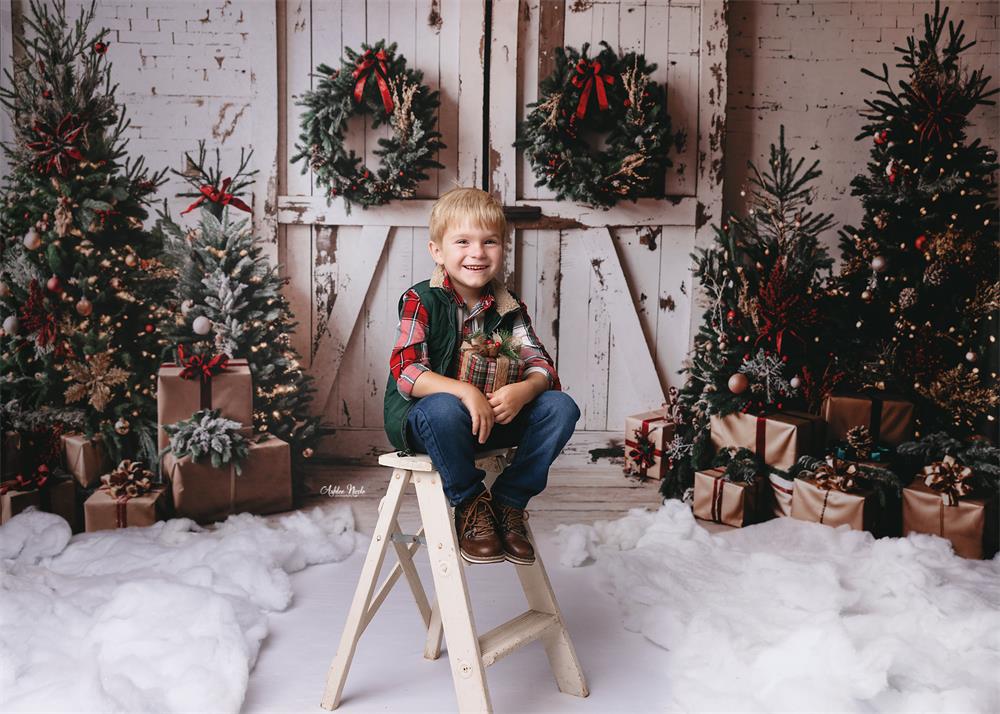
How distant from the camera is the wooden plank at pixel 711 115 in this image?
366cm

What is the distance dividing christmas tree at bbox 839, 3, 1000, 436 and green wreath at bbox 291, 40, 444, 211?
6.37ft

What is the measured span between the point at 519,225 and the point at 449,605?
2.39 meters

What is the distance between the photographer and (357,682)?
6.27 feet

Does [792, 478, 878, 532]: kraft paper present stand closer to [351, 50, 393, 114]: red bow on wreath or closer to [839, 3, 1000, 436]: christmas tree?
[839, 3, 1000, 436]: christmas tree

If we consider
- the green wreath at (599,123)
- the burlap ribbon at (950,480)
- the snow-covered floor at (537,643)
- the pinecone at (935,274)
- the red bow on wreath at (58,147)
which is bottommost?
the snow-covered floor at (537,643)

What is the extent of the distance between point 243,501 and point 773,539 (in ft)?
6.83

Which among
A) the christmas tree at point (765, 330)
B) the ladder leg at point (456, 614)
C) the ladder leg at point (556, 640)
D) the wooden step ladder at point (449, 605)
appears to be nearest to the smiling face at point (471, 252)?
the wooden step ladder at point (449, 605)

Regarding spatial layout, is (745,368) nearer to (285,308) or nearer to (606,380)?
(606,380)

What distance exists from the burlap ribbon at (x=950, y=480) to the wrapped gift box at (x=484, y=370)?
6.26 ft

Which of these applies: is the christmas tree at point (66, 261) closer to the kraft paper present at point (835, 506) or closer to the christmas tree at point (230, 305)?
the christmas tree at point (230, 305)

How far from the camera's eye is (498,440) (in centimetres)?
188

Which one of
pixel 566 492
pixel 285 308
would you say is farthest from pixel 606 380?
pixel 285 308

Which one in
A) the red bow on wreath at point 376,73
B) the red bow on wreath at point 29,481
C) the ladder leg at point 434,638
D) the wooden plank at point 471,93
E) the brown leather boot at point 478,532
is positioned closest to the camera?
the brown leather boot at point 478,532

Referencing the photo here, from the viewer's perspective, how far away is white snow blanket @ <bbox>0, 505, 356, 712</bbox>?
5.75 feet
